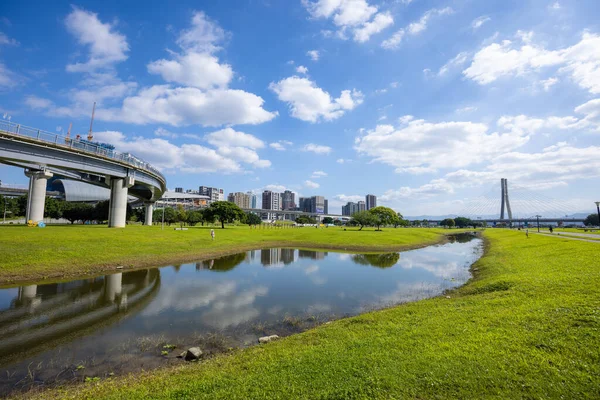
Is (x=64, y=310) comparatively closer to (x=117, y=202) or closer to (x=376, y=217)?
(x=117, y=202)

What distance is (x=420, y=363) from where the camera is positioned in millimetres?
7656

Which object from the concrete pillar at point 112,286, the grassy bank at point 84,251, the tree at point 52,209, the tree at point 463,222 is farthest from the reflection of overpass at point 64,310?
the tree at point 463,222

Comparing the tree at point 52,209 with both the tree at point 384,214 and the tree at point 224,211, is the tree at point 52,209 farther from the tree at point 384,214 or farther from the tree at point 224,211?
the tree at point 384,214

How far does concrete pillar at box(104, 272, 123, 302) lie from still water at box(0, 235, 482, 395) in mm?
77

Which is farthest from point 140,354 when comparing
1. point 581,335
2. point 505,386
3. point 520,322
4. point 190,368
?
point 581,335

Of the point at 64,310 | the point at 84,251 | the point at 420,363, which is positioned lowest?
the point at 64,310

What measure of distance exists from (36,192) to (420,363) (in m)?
55.7

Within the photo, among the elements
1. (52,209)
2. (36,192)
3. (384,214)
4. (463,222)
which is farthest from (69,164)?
(463,222)

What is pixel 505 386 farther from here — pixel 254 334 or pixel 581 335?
pixel 254 334

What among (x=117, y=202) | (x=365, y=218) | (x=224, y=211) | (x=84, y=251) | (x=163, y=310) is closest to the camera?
(x=163, y=310)

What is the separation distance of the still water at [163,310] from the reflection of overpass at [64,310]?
5cm

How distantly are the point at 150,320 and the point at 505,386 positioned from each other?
15.9 meters

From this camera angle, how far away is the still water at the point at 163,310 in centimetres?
1060

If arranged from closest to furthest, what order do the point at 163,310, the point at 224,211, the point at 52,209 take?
the point at 163,310, the point at 52,209, the point at 224,211
